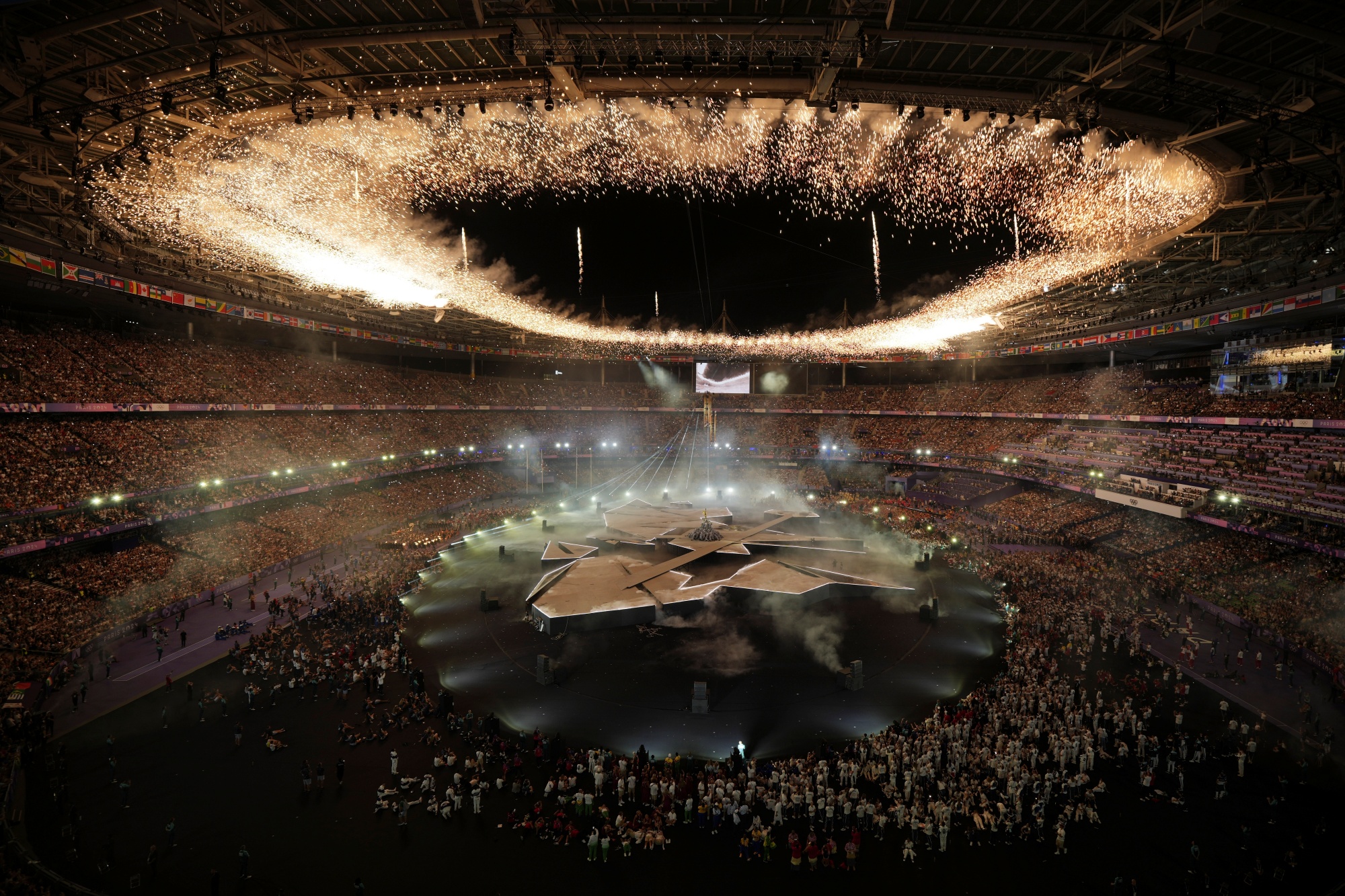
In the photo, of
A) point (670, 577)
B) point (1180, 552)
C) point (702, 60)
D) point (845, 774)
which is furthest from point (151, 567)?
point (1180, 552)

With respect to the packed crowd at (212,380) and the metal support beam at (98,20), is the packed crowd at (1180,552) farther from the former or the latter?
the metal support beam at (98,20)

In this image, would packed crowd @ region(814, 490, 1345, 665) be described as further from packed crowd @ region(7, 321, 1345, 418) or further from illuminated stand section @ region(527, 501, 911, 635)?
illuminated stand section @ region(527, 501, 911, 635)

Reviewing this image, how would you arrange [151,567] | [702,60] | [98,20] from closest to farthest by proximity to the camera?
[98,20]
[702,60]
[151,567]

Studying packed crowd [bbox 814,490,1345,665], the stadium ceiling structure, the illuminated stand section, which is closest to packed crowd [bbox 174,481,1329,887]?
the illuminated stand section

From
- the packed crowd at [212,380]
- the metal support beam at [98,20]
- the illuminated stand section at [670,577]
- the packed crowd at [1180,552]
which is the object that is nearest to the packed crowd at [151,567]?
the packed crowd at [212,380]

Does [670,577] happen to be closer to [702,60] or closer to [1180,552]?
[702,60]

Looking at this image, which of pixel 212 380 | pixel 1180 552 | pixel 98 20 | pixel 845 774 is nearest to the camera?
pixel 98 20

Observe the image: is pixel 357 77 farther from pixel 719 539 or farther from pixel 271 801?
pixel 719 539
